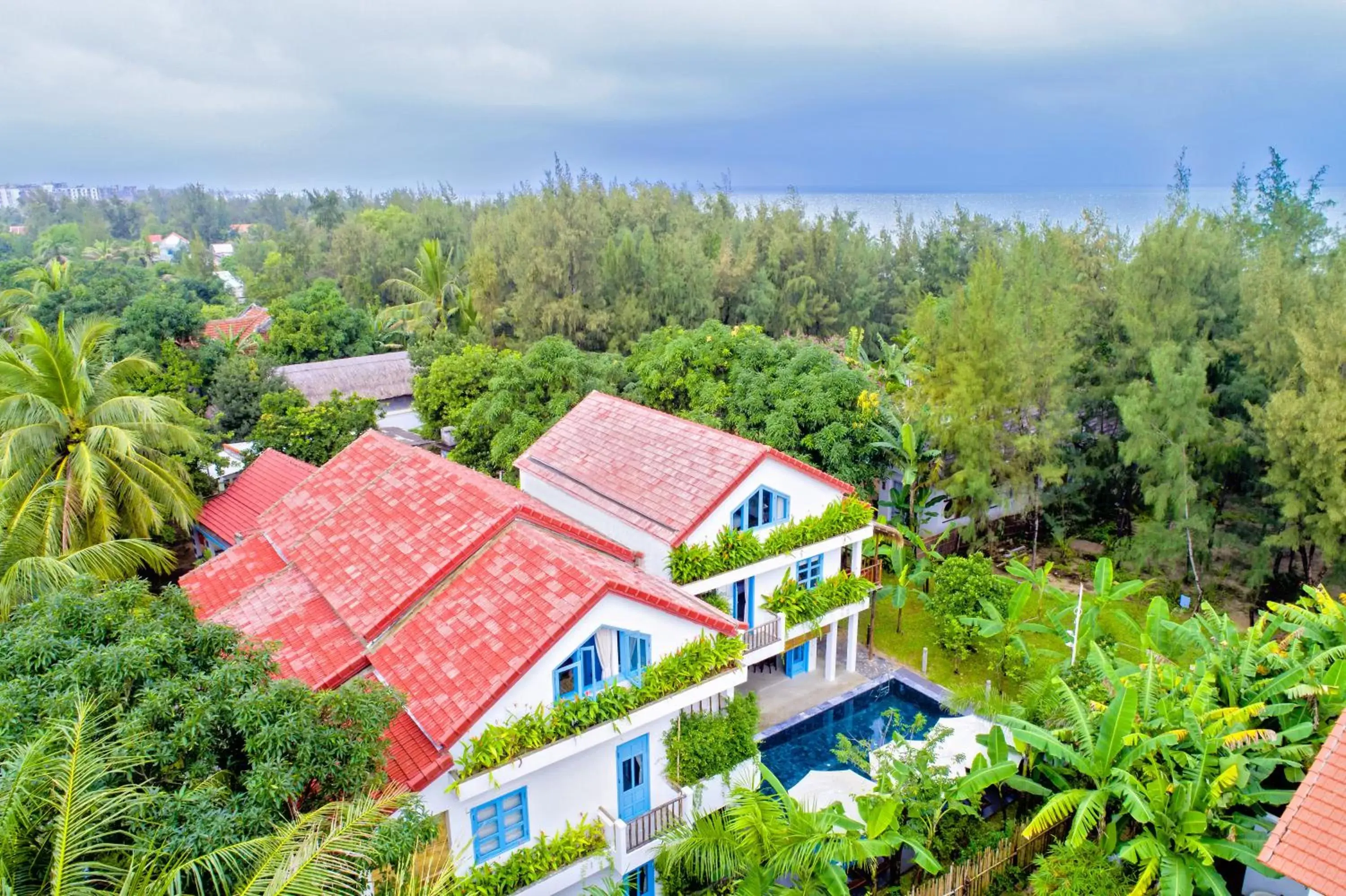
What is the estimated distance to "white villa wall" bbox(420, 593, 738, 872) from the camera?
10977 mm

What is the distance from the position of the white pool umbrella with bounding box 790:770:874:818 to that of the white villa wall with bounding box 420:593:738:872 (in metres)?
2.35

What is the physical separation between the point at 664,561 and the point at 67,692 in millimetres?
10004

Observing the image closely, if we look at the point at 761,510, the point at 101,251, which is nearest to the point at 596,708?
the point at 761,510

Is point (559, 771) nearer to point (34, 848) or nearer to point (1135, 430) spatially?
point (34, 848)

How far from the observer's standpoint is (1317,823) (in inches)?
358

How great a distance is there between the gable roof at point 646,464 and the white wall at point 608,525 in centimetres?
14

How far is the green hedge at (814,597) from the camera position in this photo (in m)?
17.6

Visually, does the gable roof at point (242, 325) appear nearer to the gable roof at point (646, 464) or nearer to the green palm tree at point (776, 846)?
the gable roof at point (646, 464)

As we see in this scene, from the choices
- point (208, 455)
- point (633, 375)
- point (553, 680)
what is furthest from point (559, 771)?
point (633, 375)

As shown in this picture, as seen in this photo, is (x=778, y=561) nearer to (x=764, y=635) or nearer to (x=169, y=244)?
(x=764, y=635)

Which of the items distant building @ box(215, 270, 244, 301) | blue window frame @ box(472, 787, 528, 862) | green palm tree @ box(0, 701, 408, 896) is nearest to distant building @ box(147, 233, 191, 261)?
distant building @ box(215, 270, 244, 301)

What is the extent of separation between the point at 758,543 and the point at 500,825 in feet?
24.9

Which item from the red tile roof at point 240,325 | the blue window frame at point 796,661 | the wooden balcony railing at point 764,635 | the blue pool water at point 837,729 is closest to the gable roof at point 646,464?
the wooden balcony railing at point 764,635

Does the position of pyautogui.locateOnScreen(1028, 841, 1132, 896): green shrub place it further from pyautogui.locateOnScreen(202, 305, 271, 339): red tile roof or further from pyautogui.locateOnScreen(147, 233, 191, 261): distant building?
pyautogui.locateOnScreen(147, 233, 191, 261): distant building
